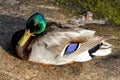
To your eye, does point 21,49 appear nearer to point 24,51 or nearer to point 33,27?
point 24,51

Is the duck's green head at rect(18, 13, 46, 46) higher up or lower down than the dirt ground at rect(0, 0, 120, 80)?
higher up

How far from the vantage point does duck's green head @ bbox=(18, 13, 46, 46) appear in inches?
264

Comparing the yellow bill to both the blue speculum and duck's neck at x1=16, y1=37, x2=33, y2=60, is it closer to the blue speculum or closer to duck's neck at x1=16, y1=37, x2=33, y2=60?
duck's neck at x1=16, y1=37, x2=33, y2=60

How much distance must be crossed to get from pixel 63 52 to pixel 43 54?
32 centimetres

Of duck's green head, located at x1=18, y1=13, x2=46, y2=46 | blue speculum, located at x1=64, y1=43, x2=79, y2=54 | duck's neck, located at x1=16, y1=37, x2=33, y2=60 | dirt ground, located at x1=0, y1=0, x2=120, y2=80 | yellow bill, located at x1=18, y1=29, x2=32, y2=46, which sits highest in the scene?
duck's green head, located at x1=18, y1=13, x2=46, y2=46

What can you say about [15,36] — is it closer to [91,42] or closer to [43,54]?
[43,54]

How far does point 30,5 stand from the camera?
29.3ft

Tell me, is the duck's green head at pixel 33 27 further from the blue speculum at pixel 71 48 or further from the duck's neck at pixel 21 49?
the blue speculum at pixel 71 48

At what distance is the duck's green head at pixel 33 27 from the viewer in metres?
6.70

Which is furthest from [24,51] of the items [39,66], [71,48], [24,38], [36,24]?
[71,48]

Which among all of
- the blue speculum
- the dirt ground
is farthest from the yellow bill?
the blue speculum

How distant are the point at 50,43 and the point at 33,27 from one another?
1.30 ft

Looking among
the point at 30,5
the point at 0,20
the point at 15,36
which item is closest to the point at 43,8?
the point at 30,5

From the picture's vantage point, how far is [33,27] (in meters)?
6.75
